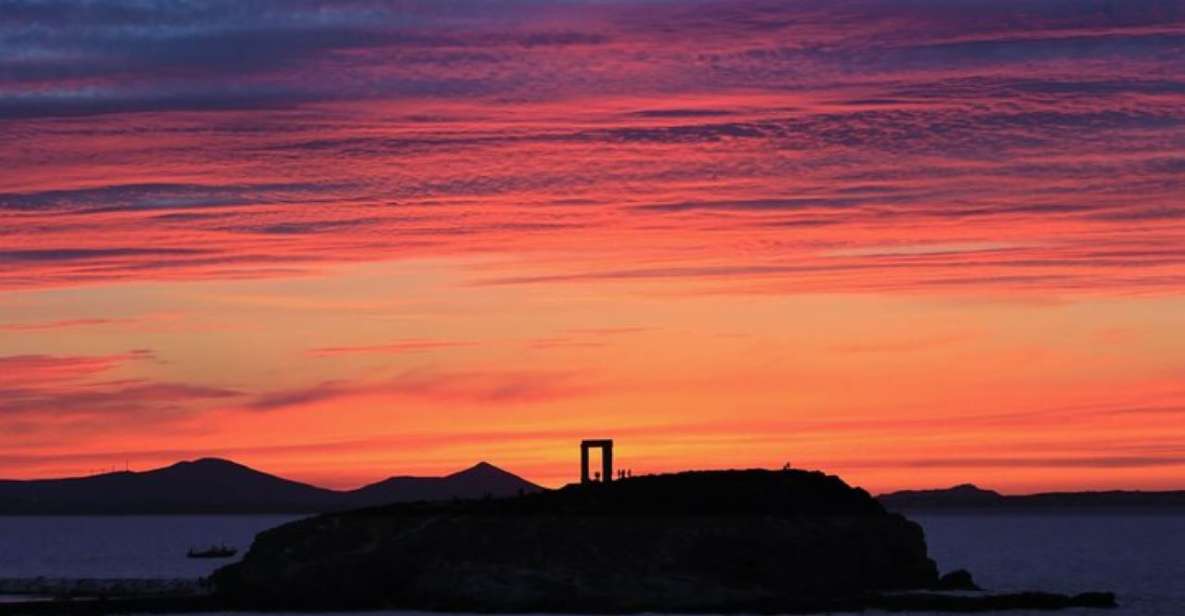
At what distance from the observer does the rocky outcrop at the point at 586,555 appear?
99.3m

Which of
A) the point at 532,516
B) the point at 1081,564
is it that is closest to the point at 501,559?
the point at 532,516

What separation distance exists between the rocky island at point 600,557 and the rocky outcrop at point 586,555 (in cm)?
6

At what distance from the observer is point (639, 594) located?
98562 millimetres

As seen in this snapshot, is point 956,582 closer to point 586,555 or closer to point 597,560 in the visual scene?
point 597,560

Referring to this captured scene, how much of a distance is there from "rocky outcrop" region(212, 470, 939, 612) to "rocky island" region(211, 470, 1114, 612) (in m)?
0.06

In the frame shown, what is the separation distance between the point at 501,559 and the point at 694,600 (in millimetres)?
8760

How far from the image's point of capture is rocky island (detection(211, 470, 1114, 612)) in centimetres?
9931

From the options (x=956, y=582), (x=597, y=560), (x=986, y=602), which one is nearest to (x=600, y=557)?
(x=597, y=560)

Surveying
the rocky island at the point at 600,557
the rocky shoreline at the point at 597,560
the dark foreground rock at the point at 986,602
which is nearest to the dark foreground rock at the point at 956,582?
the dark foreground rock at the point at 986,602

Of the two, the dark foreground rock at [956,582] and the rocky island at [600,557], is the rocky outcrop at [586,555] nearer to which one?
the rocky island at [600,557]

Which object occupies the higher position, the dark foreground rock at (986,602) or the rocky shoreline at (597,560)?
the rocky shoreline at (597,560)

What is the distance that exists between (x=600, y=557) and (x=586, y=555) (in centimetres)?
62

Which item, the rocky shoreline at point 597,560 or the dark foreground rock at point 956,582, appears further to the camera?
the dark foreground rock at point 956,582

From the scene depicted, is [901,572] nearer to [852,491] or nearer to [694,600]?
[852,491]
